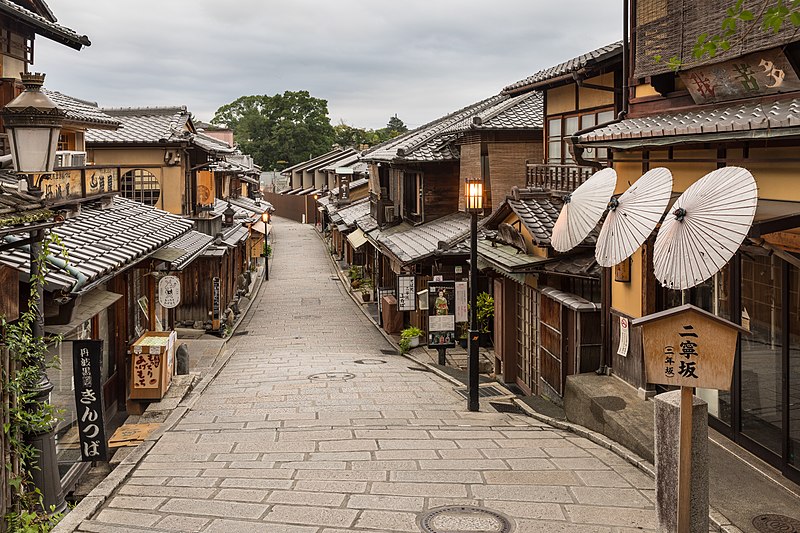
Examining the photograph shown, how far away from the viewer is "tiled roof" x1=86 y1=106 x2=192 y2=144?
86.8 feet

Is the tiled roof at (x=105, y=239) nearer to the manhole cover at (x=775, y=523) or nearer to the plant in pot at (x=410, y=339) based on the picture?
the plant in pot at (x=410, y=339)

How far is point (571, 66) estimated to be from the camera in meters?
16.9

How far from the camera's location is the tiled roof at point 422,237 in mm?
23809

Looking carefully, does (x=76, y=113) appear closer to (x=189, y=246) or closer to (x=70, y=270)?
(x=189, y=246)

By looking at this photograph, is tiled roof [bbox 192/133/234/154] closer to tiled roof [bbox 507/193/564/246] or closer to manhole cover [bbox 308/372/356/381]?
manhole cover [bbox 308/372/356/381]

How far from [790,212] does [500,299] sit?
1183 centimetres

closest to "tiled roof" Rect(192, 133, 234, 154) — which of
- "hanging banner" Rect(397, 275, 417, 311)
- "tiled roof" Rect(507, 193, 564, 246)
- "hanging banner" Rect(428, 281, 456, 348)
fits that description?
"hanging banner" Rect(397, 275, 417, 311)

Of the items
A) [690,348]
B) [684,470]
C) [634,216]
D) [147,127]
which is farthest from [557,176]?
[147,127]

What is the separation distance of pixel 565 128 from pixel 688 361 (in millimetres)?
13618

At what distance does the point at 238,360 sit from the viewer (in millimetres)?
23703

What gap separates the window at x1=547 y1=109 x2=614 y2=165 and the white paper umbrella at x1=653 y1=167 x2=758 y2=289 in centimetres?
889

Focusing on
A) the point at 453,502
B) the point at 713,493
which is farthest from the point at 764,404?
the point at 453,502

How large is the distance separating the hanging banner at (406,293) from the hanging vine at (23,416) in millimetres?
16507

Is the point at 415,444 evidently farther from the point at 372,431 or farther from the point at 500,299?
the point at 500,299
